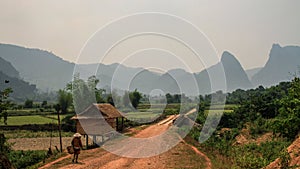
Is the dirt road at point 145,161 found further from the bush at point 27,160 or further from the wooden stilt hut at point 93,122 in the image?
the wooden stilt hut at point 93,122

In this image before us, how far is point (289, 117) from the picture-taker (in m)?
16.7

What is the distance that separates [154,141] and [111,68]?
5347 mm

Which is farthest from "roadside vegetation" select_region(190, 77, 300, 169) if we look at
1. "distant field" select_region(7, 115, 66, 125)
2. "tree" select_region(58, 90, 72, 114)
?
"tree" select_region(58, 90, 72, 114)

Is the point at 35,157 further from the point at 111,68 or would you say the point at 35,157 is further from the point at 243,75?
the point at 243,75

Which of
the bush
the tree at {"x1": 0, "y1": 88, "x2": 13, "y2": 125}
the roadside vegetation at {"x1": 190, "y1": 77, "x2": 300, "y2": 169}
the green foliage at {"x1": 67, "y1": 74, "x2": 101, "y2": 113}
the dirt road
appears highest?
the green foliage at {"x1": 67, "y1": 74, "x2": 101, "y2": 113}

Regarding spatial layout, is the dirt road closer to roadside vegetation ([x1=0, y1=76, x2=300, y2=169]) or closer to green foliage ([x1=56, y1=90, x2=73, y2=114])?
roadside vegetation ([x1=0, y1=76, x2=300, y2=169])

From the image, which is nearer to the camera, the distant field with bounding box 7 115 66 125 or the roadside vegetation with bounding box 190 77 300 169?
the roadside vegetation with bounding box 190 77 300 169

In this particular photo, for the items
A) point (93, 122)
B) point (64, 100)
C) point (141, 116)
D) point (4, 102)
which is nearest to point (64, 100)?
point (64, 100)

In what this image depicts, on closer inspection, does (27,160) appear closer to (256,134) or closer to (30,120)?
(256,134)

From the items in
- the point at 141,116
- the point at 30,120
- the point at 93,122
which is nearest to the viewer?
the point at 93,122

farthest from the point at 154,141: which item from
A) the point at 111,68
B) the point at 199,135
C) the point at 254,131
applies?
the point at 254,131

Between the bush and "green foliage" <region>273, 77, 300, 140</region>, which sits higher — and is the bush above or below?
below

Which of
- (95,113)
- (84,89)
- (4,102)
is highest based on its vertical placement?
(84,89)

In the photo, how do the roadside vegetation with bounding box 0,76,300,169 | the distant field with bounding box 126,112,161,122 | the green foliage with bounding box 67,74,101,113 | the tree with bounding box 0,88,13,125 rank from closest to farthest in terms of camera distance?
the roadside vegetation with bounding box 0,76,300,169, the tree with bounding box 0,88,13,125, the distant field with bounding box 126,112,161,122, the green foliage with bounding box 67,74,101,113
